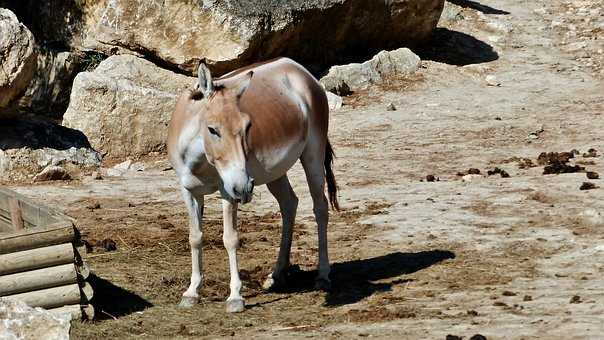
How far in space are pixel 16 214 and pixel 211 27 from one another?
7544 mm

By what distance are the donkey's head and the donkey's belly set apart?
0.34 meters

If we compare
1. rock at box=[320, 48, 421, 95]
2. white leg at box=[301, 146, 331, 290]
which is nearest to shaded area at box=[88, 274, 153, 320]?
white leg at box=[301, 146, 331, 290]

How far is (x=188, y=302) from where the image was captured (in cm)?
791

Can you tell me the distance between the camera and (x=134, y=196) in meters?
12.2

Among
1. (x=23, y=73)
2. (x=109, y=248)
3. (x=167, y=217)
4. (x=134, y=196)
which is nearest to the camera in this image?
(x=109, y=248)

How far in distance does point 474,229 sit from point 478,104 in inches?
255

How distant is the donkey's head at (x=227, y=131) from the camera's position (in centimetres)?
709

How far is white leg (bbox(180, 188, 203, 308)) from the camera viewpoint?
25.9 ft

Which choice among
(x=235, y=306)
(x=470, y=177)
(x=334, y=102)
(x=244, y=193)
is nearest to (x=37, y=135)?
(x=334, y=102)

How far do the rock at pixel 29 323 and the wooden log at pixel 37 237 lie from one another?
36.1 inches

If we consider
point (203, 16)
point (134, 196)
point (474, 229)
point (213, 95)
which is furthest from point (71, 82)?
point (213, 95)

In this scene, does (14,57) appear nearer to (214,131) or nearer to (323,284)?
(323,284)

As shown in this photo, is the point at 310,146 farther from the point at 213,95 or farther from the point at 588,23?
the point at 588,23

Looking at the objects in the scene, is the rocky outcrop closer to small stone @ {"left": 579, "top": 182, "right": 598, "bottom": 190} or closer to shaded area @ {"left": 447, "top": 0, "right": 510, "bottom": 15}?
small stone @ {"left": 579, "top": 182, "right": 598, "bottom": 190}
